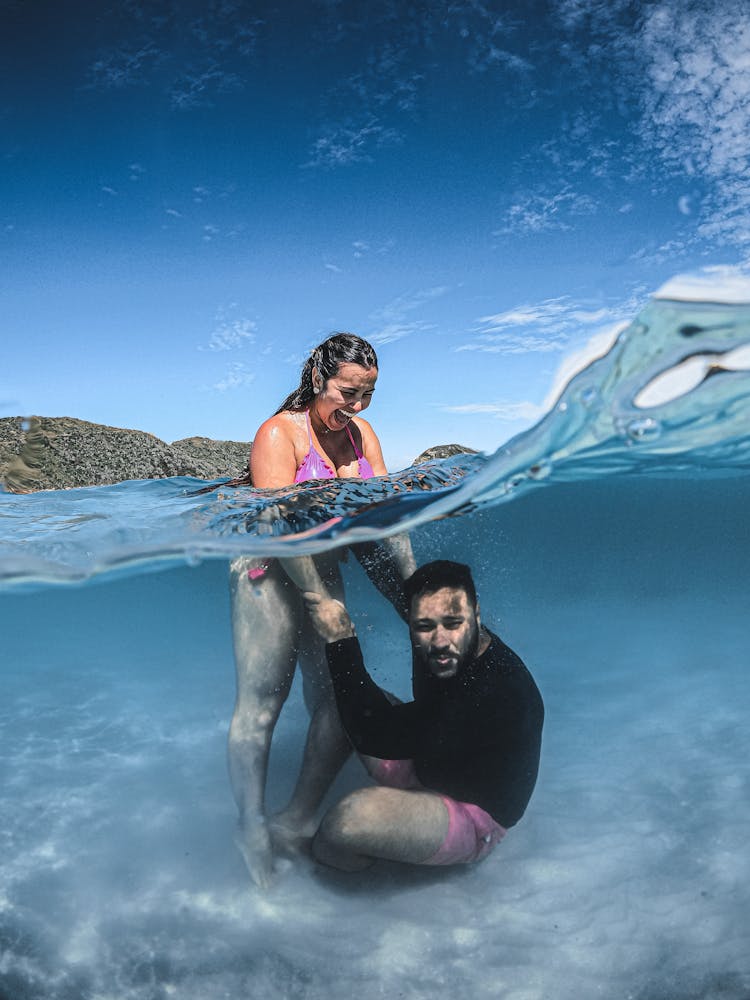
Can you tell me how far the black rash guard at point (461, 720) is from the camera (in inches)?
161

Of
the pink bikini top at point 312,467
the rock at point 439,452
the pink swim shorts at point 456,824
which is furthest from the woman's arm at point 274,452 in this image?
the rock at point 439,452

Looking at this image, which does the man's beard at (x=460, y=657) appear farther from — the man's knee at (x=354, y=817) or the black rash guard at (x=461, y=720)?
the man's knee at (x=354, y=817)

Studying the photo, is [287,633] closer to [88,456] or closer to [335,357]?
[335,357]

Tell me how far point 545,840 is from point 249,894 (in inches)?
107

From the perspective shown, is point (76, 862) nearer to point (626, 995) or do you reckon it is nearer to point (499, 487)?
point (626, 995)

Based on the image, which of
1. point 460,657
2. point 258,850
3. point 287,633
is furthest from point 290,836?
point 460,657

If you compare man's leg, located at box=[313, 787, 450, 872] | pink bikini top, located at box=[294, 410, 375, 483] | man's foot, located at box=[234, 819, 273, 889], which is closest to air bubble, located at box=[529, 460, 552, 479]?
pink bikini top, located at box=[294, 410, 375, 483]

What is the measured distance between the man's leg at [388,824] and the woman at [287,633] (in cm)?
62

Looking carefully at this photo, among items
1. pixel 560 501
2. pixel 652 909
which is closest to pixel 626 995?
pixel 652 909

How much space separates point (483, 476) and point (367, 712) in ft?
10.2

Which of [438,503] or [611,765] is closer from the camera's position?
[438,503]

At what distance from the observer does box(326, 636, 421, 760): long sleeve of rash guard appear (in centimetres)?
405

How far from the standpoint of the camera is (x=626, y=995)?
3.93m

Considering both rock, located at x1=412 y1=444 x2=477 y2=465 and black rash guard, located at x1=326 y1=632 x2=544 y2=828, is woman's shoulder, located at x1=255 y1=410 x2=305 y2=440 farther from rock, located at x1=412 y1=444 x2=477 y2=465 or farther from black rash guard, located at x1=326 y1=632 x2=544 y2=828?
rock, located at x1=412 y1=444 x2=477 y2=465
